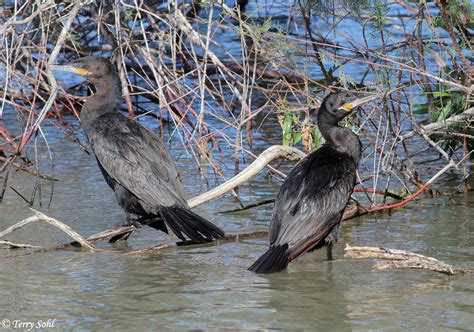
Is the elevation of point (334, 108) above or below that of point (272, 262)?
above

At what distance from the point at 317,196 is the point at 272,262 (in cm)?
62

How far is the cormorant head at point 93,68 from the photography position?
6.68 metres

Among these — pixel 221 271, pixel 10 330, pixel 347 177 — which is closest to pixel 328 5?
pixel 347 177

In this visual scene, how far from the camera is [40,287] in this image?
4988 millimetres

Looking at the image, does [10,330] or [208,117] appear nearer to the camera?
[10,330]

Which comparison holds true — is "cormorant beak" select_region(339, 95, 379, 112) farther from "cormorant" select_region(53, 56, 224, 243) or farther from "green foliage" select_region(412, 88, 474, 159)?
"cormorant" select_region(53, 56, 224, 243)

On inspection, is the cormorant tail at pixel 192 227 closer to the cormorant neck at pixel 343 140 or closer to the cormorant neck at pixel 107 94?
the cormorant neck at pixel 343 140

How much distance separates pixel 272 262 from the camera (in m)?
5.14

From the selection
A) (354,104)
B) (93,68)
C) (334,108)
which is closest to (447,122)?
(354,104)

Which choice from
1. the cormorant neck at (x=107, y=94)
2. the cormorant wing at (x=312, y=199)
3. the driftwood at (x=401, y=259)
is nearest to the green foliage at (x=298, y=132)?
the cormorant wing at (x=312, y=199)

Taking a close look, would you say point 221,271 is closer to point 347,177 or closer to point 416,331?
point 347,177

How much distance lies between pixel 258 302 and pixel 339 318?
18.1 inches

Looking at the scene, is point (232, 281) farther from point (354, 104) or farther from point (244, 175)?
point (354, 104)

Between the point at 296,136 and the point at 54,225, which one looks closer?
the point at 54,225
